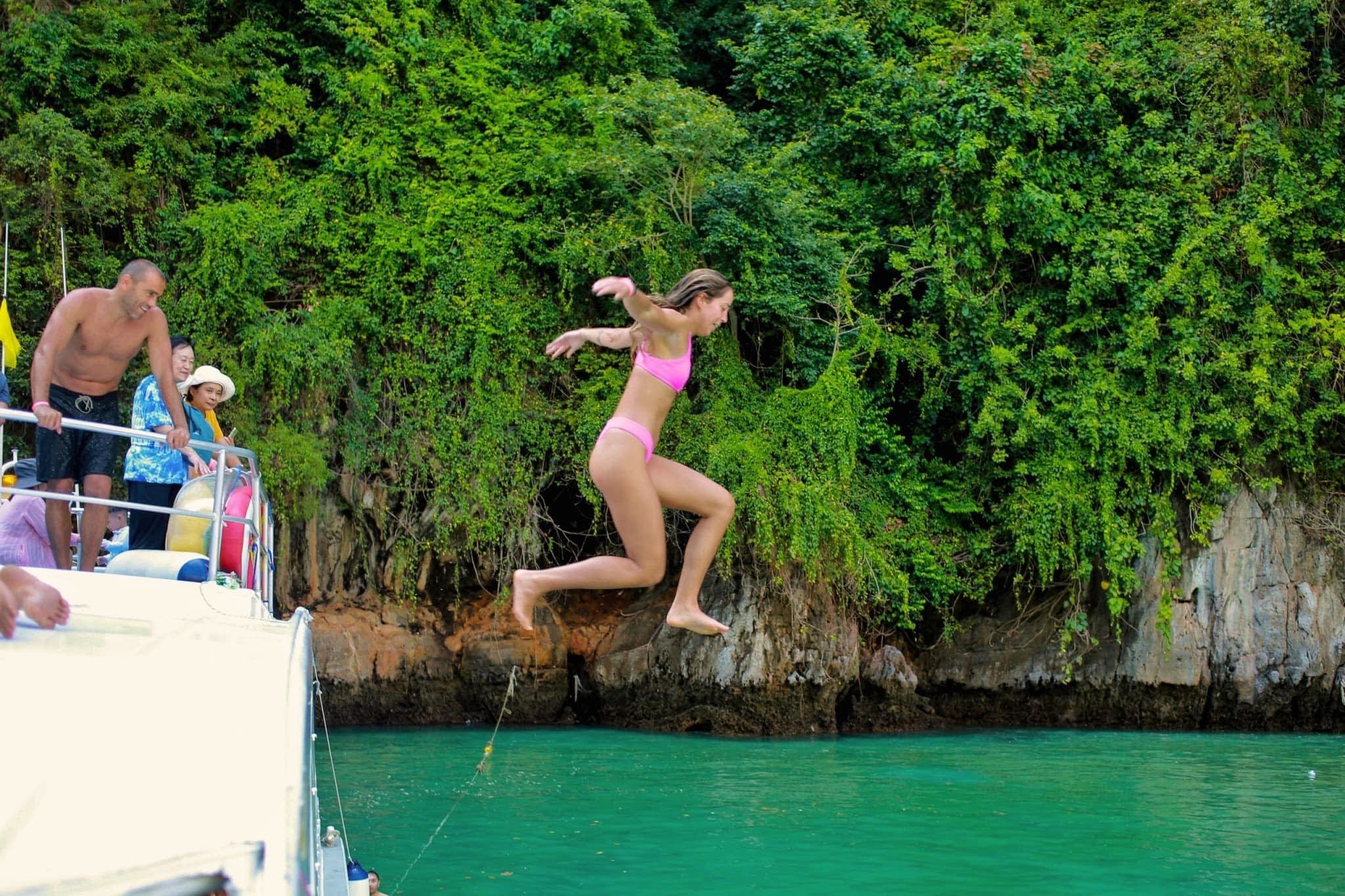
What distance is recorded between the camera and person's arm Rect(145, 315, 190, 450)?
5840 mm

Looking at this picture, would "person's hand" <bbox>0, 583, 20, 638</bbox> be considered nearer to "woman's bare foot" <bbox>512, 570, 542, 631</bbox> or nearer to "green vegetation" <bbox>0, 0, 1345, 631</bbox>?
"woman's bare foot" <bbox>512, 570, 542, 631</bbox>

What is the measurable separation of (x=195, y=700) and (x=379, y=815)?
23.1ft

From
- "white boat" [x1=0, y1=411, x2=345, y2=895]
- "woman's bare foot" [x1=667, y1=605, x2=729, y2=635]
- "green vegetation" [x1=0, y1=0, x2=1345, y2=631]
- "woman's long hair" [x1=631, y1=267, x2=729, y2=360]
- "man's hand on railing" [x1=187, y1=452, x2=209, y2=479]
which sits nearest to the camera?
"white boat" [x1=0, y1=411, x2=345, y2=895]

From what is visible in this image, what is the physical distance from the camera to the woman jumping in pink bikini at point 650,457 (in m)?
4.82

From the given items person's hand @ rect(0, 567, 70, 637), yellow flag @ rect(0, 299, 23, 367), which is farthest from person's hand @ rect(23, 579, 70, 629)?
yellow flag @ rect(0, 299, 23, 367)

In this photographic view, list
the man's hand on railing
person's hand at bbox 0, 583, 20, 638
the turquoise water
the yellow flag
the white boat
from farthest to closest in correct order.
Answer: the yellow flag → the turquoise water → the man's hand on railing → person's hand at bbox 0, 583, 20, 638 → the white boat

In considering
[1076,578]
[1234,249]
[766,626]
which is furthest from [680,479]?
[1234,249]

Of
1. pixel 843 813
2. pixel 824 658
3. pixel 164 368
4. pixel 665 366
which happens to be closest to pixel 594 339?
pixel 665 366

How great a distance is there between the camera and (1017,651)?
16.9 meters

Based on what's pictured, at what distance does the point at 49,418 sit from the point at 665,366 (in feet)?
8.12

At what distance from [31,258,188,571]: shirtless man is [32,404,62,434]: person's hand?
0.44m

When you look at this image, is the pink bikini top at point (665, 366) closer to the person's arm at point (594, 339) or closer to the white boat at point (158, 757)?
the person's arm at point (594, 339)

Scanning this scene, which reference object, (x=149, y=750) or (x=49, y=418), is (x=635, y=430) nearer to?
(x=149, y=750)

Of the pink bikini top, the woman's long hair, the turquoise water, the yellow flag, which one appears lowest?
the turquoise water
